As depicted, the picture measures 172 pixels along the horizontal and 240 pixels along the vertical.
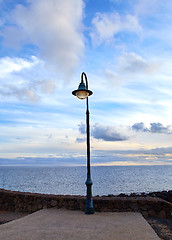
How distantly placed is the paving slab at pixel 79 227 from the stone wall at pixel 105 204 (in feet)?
1.24

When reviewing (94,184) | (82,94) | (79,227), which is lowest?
(94,184)

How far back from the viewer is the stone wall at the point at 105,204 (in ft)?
25.1

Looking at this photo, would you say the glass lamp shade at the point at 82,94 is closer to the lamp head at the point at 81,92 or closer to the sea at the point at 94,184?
the lamp head at the point at 81,92

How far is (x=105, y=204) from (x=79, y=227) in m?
2.26

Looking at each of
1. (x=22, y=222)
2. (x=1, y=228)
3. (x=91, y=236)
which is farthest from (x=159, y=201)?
(x=1, y=228)

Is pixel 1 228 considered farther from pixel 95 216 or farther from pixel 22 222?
pixel 95 216

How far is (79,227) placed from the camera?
5848 mm

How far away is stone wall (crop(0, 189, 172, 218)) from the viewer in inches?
301

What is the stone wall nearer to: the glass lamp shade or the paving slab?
the paving slab

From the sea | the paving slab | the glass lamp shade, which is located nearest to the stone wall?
the paving slab

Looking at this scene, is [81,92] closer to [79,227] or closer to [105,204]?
[105,204]

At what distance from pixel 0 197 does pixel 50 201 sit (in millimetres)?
2836

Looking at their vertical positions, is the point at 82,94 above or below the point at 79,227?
above

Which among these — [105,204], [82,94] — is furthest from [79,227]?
[82,94]
